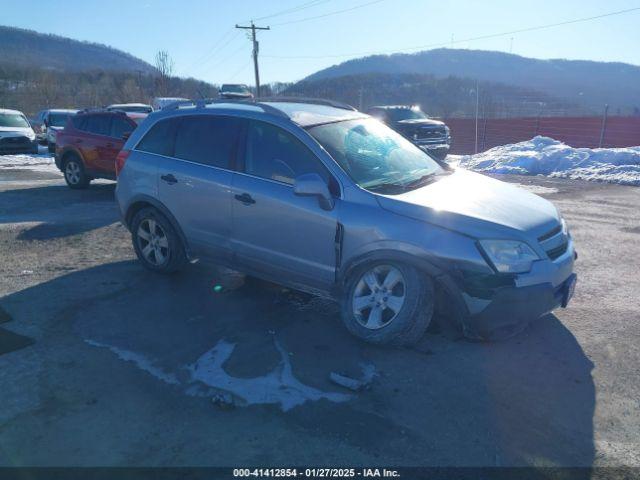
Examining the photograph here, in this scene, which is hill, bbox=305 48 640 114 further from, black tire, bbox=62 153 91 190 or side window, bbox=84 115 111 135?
black tire, bbox=62 153 91 190

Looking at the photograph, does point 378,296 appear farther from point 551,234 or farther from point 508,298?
point 551,234

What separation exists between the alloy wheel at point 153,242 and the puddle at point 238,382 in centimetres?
179

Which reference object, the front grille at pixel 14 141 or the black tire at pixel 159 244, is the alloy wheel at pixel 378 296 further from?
the front grille at pixel 14 141

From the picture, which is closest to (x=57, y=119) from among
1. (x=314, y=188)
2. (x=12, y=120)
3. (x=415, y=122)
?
(x=12, y=120)

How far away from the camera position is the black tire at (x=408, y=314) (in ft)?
12.9

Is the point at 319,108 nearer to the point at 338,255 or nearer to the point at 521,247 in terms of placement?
the point at 338,255

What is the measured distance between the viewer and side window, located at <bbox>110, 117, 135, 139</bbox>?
11072 mm

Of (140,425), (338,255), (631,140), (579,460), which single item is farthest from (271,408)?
(631,140)

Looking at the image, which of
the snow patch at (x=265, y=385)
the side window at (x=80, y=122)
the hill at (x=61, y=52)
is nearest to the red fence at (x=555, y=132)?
the side window at (x=80, y=122)

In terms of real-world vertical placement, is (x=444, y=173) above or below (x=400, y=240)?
above

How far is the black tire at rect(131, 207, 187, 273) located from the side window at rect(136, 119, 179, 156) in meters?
0.63

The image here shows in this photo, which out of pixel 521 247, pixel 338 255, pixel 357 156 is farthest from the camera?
pixel 357 156

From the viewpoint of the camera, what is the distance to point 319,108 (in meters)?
5.38

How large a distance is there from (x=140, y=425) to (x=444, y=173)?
346cm
